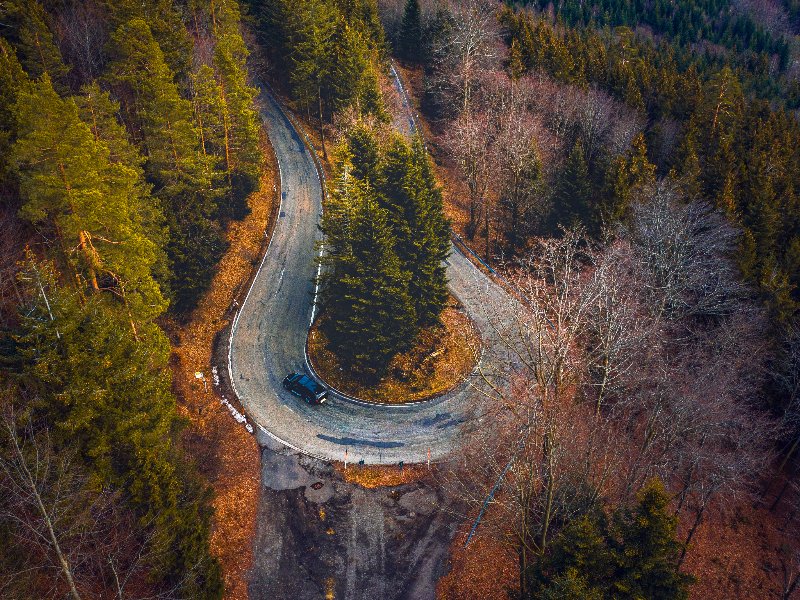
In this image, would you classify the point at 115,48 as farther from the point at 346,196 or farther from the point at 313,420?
the point at 313,420

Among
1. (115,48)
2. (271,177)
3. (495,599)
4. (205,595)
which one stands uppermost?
(115,48)

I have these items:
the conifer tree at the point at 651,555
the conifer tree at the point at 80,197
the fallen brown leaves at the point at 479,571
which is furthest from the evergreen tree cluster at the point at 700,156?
the conifer tree at the point at 80,197

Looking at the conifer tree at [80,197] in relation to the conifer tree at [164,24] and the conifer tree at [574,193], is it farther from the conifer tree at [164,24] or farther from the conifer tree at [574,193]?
the conifer tree at [574,193]

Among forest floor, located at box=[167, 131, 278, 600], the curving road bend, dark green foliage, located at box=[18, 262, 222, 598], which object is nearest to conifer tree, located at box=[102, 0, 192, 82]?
forest floor, located at box=[167, 131, 278, 600]

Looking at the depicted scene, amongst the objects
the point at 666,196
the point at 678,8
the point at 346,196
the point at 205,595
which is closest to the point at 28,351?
the point at 205,595

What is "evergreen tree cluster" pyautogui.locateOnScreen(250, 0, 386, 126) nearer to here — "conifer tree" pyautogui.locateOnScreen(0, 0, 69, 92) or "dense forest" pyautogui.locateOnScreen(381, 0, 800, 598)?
"dense forest" pyautogui.locateOnScreen(381, 0, 800, 598)

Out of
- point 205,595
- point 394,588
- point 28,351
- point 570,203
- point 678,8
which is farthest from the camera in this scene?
point 678,8
